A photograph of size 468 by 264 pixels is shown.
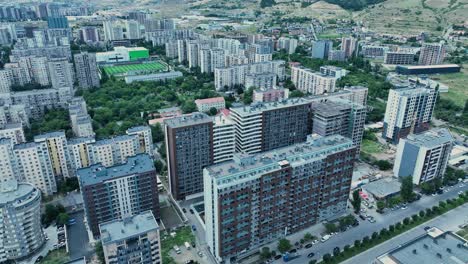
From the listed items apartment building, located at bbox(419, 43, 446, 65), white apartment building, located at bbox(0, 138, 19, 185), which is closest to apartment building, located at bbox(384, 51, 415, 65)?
apartment building, located at bbox(419, 43, 446, 65)

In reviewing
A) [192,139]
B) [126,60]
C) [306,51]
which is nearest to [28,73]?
[126,60]

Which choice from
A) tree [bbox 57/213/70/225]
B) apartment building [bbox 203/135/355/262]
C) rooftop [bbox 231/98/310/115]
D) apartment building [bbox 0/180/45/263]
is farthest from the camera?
rooftop [bbox 231/98/310/115]

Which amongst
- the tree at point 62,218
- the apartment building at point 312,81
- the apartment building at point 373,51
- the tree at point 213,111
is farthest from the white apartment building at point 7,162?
the apartment building at point 373,51

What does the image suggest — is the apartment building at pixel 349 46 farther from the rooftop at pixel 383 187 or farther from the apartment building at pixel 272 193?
the apartment building at pixel 272 193

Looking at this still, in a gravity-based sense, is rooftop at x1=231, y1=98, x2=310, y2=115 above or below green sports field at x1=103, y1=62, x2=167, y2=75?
above

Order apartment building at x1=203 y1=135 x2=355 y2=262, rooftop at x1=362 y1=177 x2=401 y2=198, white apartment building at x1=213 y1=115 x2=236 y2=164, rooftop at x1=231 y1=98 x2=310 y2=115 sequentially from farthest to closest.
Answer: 1. rooftop at x1=231 y1=98 x2=310 y2=115
2. rooftop at x1=362 y1=177 x2=401 y2=198
3. white apartment building at x1=213 y1=115 x2=236 y2=164
4. apartment building at x1=203 y1=135 x2=355 y2=262

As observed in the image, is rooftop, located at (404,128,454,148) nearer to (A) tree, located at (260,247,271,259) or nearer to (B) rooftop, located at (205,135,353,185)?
(B) rooftop, located at (205,135,353,185)

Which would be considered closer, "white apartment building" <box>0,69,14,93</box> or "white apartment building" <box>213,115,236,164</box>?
"white apartment building" <box>213,115,236,164</box>
